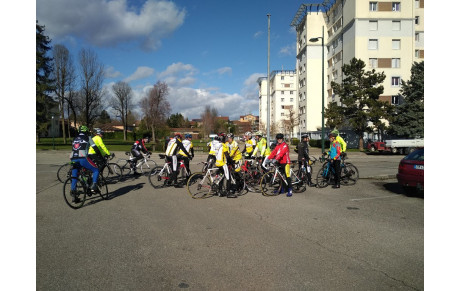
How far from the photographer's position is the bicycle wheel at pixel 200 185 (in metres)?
8.45

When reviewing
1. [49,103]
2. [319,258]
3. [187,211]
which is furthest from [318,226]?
[49,103]

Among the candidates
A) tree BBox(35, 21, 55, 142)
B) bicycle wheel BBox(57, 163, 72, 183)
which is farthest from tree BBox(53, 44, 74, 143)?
bicycle wheel BBox(57, 163, 72, 183)

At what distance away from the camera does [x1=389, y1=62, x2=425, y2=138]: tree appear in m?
32.1

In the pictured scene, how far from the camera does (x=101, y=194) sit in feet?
26.8

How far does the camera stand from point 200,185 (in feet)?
27.6

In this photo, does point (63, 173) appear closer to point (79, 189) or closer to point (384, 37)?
point (79, 189)

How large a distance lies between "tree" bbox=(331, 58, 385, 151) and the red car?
26925mm

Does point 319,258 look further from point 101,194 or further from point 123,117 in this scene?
point 123,117

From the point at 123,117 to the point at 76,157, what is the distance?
2639 inches

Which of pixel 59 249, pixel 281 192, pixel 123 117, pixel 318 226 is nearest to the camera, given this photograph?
pixel 59 249

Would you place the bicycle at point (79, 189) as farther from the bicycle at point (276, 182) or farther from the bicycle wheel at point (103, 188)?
the bicycle at point (276, 182)

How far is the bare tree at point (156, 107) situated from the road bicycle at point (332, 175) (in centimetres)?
4657

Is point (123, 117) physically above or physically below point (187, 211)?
above
